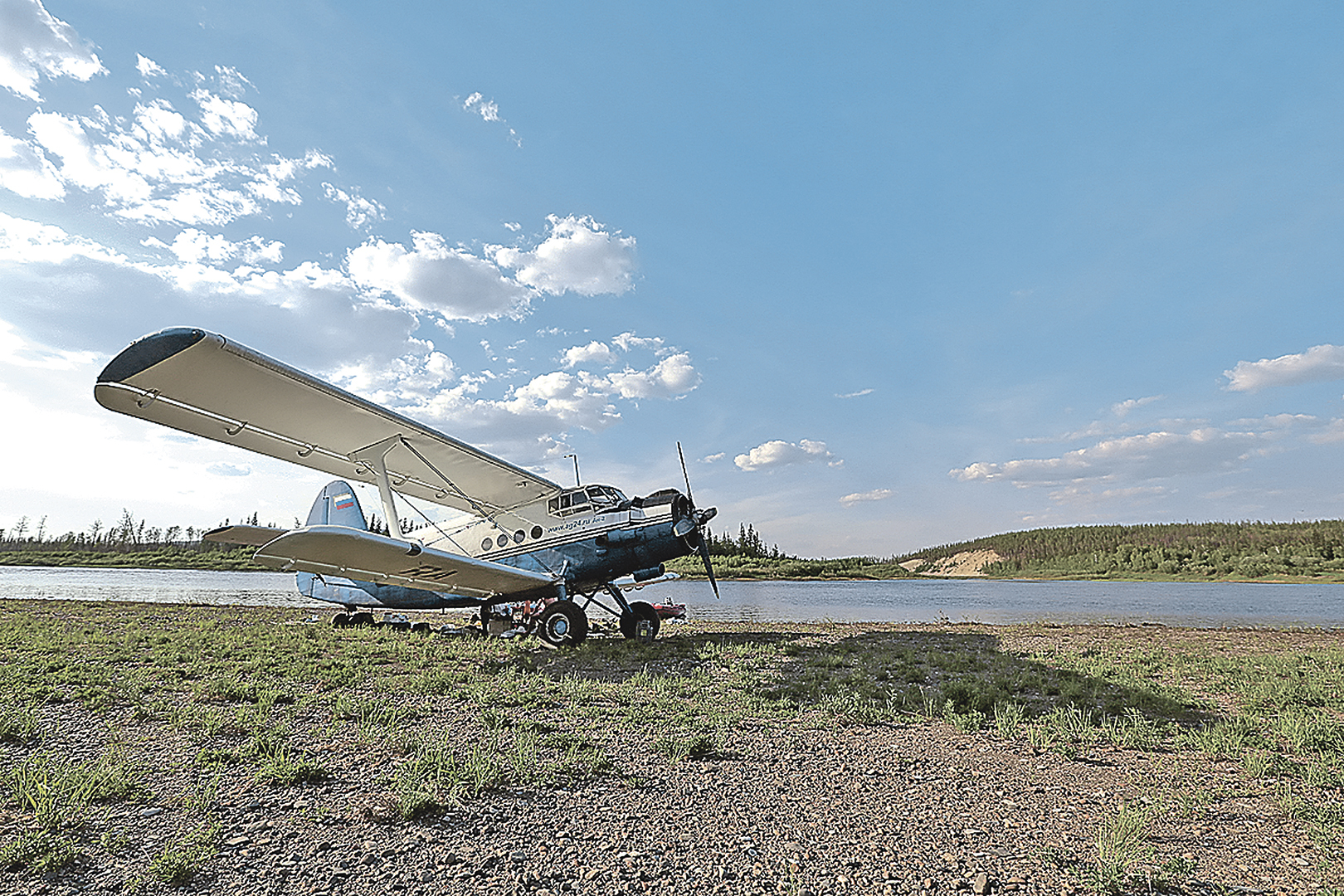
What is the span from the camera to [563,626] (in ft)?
38.8

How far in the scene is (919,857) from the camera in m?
3.26

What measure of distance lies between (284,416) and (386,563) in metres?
3.09

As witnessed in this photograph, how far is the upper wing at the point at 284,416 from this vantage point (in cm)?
821

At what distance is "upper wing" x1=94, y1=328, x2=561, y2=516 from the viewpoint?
8.21 meters

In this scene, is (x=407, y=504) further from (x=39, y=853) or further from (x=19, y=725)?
(x=39, y=853)

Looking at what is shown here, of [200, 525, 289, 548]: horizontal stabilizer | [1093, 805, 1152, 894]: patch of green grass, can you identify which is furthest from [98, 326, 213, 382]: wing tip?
[1093, 805, 1152, 894]: patch of green grass

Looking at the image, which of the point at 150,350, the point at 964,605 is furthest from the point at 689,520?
the point at 964,605

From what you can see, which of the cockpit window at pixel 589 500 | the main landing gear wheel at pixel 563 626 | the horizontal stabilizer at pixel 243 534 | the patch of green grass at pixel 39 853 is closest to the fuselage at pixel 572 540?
the cockpit window at pixel 589 500

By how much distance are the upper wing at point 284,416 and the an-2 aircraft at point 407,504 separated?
2 centimetres

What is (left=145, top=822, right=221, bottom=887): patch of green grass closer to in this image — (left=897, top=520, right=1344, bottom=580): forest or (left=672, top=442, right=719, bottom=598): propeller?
(left=672, top=442, right=719, bottom=598): propeller

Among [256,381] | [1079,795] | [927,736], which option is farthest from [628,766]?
[256,381]

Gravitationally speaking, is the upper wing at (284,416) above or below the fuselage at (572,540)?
above

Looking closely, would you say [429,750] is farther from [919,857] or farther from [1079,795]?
[1079,795]

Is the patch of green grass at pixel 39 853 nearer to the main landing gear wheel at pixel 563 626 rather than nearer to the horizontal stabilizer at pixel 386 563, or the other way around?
the horizontal stabilizer at pixel 386 563
